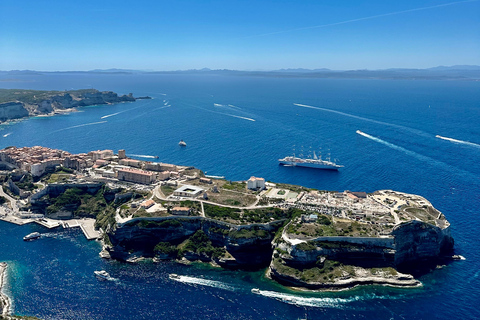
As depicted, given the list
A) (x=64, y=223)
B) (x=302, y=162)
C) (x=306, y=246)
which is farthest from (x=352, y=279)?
(x=302, y=162)

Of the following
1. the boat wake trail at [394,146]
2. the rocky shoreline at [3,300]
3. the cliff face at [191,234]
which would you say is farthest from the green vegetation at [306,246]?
the boat wake trail at [394,146]

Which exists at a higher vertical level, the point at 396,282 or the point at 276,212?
the point at 276,212

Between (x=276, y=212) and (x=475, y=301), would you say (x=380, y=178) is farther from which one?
(x=475, y=301)

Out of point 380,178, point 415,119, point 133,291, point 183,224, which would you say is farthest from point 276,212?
point 415,119

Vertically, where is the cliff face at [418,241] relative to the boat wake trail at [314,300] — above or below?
above

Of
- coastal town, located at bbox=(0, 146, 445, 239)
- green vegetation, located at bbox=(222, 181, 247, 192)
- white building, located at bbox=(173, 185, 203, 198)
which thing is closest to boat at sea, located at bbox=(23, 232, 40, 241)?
coastal town, located at bbox=(0, 146, 445, 239)

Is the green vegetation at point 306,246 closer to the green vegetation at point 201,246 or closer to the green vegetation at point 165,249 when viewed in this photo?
the green vegetation at point 201,246

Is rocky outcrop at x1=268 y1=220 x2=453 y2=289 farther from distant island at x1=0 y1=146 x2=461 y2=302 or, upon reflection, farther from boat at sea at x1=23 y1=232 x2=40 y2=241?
boat at sea at x1=23 y1=232 x2=40 y2=241
